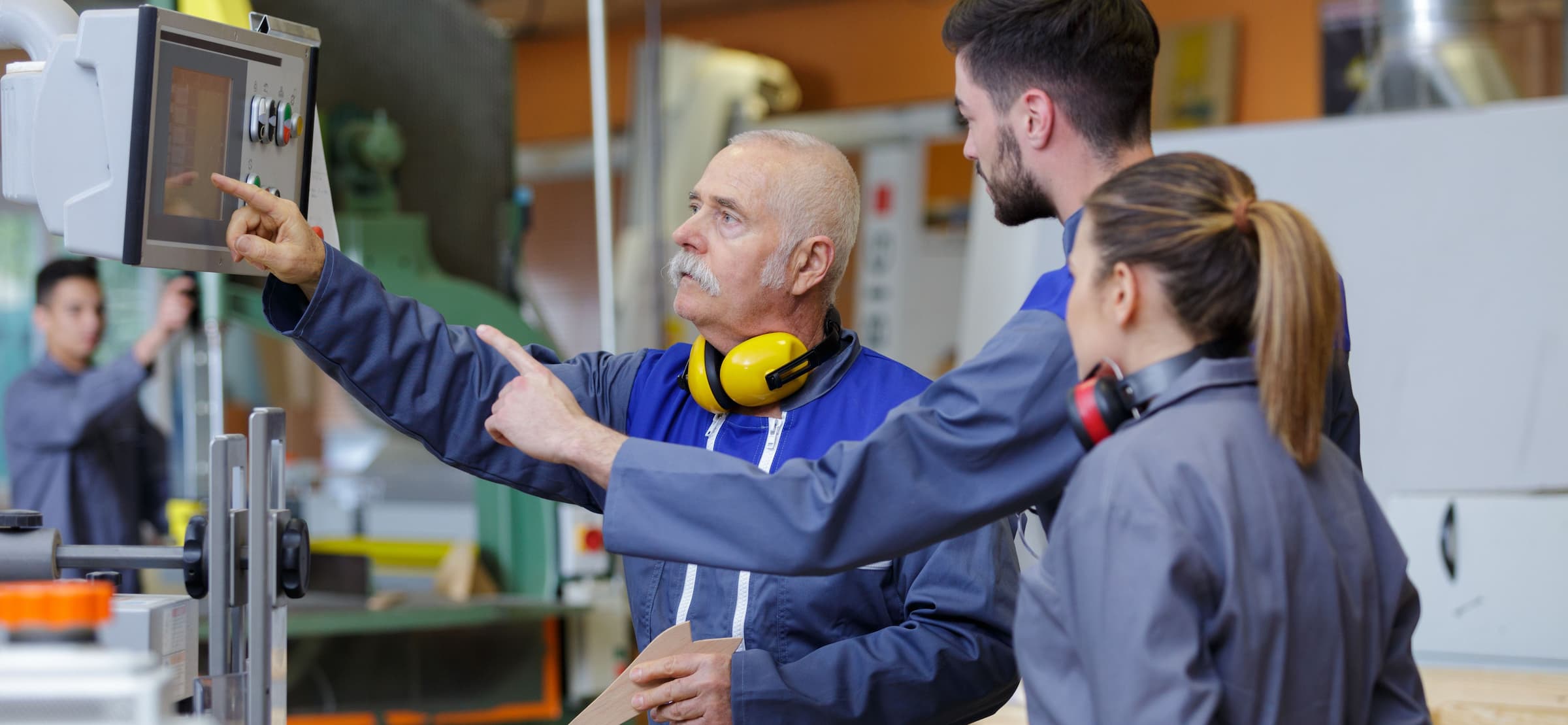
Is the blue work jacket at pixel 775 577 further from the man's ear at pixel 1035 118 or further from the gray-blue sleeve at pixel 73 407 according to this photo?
the gray-blue sleeve at pixel 73 407

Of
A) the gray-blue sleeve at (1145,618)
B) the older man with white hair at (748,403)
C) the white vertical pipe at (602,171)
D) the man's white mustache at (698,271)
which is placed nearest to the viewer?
the gray-blue sleeve at (1145,618)

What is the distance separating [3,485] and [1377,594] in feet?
23.9

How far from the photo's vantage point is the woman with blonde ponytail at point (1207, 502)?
0.99 m

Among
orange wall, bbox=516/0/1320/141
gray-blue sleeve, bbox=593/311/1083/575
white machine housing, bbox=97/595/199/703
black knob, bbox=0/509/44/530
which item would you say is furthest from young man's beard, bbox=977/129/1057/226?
orange wall, bbox=516/0/1320/141

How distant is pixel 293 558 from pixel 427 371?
31 cm

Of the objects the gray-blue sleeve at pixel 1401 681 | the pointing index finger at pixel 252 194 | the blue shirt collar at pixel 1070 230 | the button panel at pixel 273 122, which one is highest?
the button panel at pixel 273 122

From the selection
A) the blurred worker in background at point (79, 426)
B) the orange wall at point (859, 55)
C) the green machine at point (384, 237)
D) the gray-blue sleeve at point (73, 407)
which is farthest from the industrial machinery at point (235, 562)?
the orange wall at point (859, 55)

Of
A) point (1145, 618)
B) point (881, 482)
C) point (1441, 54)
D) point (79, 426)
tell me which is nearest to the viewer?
point (1145, 618)

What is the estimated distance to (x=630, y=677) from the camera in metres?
1.36

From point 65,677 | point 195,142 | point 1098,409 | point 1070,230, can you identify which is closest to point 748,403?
point 1070,230

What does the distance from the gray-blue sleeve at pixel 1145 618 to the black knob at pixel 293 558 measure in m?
0.72

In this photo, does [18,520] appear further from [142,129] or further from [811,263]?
[811,263]

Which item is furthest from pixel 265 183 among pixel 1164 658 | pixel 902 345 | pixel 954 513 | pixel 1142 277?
pixel 902 345

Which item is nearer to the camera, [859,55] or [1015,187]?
[1015,187]
